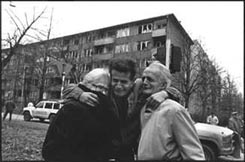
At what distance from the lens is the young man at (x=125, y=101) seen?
1.63 m

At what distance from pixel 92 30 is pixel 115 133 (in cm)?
3260

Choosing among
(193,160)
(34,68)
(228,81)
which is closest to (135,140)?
(193,160)

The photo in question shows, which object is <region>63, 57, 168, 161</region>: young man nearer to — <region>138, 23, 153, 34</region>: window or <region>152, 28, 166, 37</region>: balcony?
<region>152, 28, 166, 37</region>: balcony

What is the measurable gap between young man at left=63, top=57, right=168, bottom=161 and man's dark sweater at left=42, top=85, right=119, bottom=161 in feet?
0.42

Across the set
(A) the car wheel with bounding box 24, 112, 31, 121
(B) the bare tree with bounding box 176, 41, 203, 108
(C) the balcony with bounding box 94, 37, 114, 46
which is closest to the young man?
(B) the bare tree with bounding box 176, 41, 203, 108

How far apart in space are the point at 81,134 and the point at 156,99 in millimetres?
557

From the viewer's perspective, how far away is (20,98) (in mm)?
41719

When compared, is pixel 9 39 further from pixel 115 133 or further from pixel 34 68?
pixel 34 68

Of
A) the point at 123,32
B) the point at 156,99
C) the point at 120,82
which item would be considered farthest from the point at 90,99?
the point at 123,32

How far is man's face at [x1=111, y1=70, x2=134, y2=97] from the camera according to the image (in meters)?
1.71

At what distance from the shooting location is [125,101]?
1795 millimetres

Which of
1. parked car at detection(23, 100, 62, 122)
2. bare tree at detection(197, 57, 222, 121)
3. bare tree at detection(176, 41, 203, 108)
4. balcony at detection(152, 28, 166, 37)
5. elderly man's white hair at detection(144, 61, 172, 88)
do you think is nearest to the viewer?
elderly man's white hair at detection(144, 61, 172, 88)

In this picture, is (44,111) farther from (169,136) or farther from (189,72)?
(169,136)

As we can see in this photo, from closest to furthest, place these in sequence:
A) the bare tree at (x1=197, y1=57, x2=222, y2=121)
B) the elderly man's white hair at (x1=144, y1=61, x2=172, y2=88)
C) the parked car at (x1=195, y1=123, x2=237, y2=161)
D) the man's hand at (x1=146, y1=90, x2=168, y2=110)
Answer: the man's hand at (x1=146, y1=90, x2=168, y2=110) < the elderly man's white hair at (x1=144, y1=61, x2=172, y2=88) < the parked car at (x1=195, y1=123, x2=237, y2=161) < the bare tree at (x1=197, y1=57, x2=222, y2=121)
